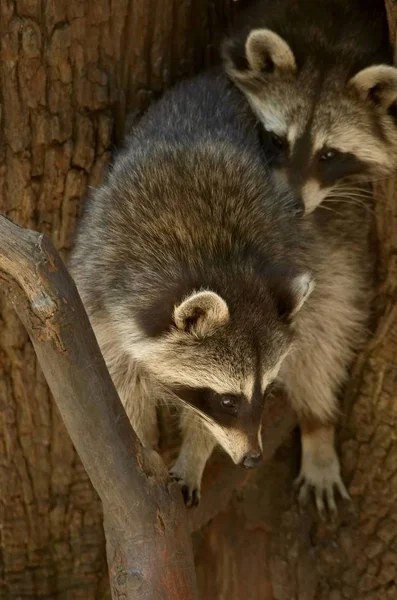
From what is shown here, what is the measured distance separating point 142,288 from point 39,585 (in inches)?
41.3

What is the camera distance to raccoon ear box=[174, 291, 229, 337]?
2016mm

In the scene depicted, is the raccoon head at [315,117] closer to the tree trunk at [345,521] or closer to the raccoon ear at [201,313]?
the tree trunk at [345,521]

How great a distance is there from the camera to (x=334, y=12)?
2.64 metres

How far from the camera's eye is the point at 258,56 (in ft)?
8.33

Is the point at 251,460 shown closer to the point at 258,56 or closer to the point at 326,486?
the point at 326,486

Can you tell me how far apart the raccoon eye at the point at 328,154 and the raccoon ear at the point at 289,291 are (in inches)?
16.8

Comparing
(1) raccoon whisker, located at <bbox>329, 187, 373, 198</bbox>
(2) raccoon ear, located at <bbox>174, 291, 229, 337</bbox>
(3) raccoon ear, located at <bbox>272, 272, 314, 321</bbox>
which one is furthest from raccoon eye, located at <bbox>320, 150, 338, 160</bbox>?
(2) raccoon ear, located at <bbox>174, 291, 229, 337</bbox>

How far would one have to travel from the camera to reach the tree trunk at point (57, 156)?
2412mm

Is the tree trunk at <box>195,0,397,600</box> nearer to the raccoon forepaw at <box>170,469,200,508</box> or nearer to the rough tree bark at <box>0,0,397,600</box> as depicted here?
the rough tree bark at <box>0,0,397,600</box>

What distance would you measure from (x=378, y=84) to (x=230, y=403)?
89cm

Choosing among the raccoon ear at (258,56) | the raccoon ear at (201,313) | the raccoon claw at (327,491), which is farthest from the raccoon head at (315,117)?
the raccoon claw at (327,491)

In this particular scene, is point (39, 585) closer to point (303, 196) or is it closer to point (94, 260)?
point (94, 260)

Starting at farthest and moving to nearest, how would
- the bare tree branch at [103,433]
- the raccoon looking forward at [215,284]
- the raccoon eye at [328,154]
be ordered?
the raccoon eye at [328,154] → the raccoon looking forward at [215,284] → the bare tree branch at [103,433]

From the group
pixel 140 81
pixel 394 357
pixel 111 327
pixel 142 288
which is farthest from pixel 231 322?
pixel 140 81
